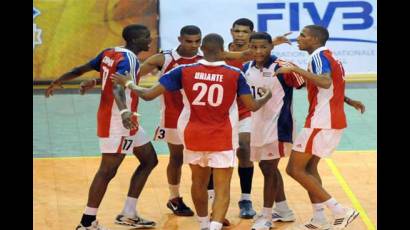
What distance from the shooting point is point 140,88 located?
904 centimetres

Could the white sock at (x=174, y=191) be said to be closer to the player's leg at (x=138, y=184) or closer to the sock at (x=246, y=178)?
the player's leg at (x=138, y=184)

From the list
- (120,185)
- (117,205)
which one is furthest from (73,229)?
(120,185)

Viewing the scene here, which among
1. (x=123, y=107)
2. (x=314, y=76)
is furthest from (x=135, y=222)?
(x=314, y=76)

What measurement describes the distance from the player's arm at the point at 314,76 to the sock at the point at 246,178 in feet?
5.39

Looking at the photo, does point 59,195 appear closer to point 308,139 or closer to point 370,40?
point 308,139

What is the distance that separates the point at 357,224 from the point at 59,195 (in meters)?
3.61

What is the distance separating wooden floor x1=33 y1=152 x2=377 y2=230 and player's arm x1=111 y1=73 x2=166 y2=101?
178 centimetres

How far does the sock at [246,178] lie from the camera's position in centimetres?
1045

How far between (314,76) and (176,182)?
2.37 meters

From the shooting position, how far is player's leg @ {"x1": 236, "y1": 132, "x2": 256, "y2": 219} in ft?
34.0

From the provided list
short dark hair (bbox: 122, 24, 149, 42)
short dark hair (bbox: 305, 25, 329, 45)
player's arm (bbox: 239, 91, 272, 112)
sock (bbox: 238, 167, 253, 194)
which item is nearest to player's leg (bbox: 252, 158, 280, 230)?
sock (bbox: 238, 167, 253, 194)

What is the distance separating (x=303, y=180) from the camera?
9.52 m

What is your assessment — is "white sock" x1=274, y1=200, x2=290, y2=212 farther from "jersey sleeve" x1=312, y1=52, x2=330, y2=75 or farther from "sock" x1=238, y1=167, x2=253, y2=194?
"jersey sleeve" x1=312, y1=52, x2=330, y2=75

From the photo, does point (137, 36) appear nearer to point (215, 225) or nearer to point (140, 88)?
point (140, 88)
